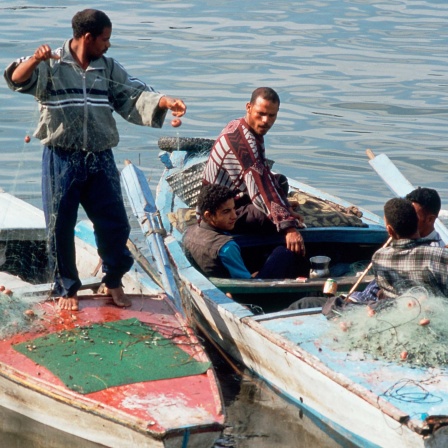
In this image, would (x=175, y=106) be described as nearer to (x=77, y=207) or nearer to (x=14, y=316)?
(x=77, y=207)

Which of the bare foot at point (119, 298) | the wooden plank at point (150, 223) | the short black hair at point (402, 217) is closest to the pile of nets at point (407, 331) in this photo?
the short black hair at point (402, 217)

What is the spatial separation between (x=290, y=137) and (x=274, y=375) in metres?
7.02

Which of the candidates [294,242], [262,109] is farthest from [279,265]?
[262,109]

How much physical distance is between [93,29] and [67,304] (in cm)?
168

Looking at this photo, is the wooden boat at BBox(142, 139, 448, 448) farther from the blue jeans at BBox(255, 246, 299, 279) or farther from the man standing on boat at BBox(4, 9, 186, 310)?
the man standing on boat at BBox(4, 9, 186, 310)

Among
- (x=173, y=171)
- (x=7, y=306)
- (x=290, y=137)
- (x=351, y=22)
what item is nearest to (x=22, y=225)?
(x=173, y=171)

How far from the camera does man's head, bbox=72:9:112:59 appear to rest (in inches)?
244

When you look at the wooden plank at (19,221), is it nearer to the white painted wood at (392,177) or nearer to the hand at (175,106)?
the hand at (175,106)

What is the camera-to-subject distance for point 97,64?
6.41 meters

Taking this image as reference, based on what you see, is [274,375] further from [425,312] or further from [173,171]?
[173,171]

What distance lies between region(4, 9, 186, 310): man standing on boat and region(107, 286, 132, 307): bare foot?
188mm

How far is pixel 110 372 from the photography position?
604 cm

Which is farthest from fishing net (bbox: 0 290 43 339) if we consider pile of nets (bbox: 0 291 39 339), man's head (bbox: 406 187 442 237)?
man's head (bbox: 406 187 442 237)

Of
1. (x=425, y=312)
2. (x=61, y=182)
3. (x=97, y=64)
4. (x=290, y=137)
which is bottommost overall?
(x=290, y=137)
